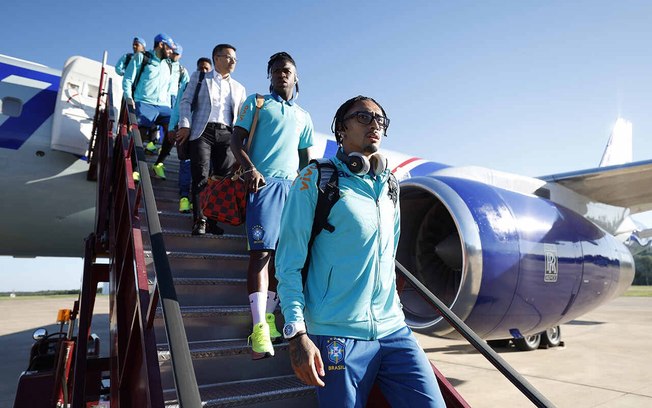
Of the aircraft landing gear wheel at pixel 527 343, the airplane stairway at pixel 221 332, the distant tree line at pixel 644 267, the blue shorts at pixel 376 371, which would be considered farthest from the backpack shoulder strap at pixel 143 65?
the distant tree line at pixel 644 267

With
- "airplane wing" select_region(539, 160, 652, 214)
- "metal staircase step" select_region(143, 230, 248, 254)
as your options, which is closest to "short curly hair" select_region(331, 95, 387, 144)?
"metal staircase step" select_region(143, 230, 248, 254)

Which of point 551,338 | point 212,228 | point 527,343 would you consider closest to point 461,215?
point 212,228

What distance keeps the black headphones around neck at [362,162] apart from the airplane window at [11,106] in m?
6.07

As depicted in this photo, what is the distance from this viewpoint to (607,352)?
7883mm

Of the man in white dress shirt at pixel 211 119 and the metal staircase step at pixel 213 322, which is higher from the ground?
the man in white dress shirt at pixel 211 119

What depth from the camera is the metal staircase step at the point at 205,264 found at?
326 centimetres

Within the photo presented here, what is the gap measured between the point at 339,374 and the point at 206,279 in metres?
1.83

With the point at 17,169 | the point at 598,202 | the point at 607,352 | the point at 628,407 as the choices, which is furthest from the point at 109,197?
the point at 607,352

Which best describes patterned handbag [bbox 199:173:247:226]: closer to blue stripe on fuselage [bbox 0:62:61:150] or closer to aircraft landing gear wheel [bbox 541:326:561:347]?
blue stripe on fuselage [bbox 0:62:61:150]

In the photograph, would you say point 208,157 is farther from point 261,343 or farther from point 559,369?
point 559,369

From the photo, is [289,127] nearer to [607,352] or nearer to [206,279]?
[206,279]

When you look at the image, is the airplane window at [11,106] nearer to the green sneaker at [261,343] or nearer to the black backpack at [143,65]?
the black backpack at [143,65]

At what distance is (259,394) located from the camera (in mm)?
2410

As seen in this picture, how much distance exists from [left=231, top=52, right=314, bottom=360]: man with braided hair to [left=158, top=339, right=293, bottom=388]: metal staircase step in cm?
18
